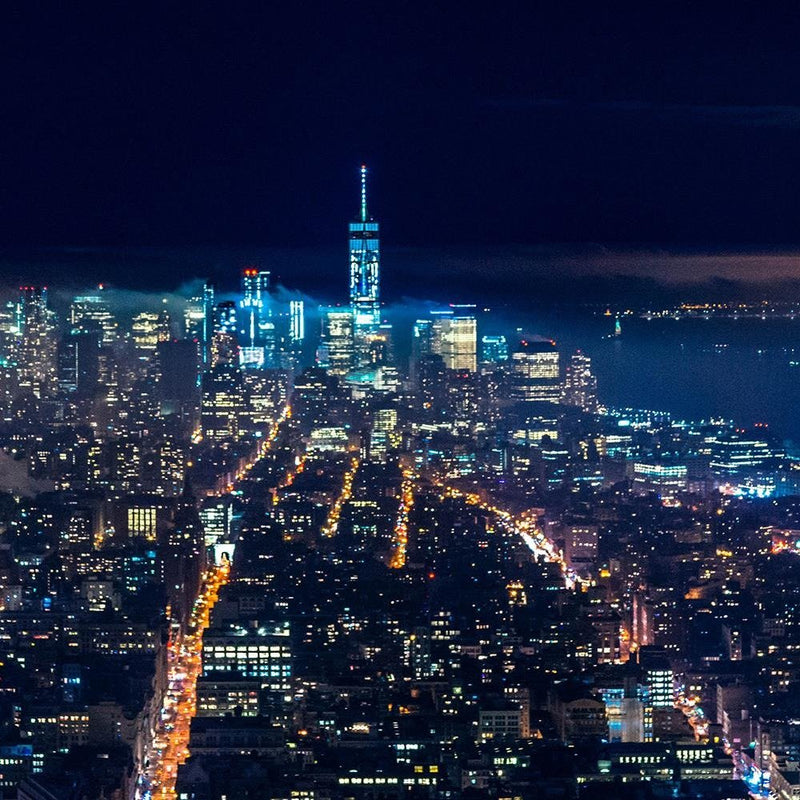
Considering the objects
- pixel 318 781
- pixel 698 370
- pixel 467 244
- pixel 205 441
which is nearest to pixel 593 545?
pixel 698 370

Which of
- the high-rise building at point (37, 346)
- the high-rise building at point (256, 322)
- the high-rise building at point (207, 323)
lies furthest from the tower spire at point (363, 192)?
the high-rise building at point (37, 346)

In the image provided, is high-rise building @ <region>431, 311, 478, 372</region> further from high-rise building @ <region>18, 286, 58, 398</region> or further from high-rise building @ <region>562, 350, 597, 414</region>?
high-rise building @ <region>18, 286, 58, 398</region>

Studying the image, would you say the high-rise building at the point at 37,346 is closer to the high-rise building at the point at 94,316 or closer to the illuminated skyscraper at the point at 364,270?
the high-rise building at the point at 94,316

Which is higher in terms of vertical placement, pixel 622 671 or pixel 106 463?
pixel 106 463

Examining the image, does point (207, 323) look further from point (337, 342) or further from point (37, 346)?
point (37, 346)

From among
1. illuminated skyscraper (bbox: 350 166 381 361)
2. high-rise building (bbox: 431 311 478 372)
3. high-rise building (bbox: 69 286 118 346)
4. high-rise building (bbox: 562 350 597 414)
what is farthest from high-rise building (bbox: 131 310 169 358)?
high-rise building (bbox: 562 350 597 414)

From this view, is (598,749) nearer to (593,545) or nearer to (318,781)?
(318,781)
